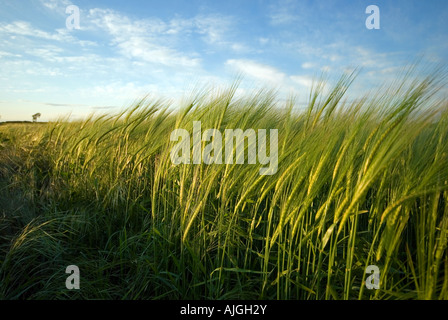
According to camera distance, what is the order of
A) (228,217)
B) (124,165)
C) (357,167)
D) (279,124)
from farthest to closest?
(124,165) → (279,124) → (228,217) → (357,167)

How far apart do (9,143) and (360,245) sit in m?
5.47

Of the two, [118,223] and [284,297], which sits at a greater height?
[118,223]

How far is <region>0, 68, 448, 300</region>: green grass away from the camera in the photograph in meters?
1.08

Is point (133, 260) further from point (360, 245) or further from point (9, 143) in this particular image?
point (9, 143)

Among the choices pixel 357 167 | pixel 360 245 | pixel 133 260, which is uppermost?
pixel 357 167

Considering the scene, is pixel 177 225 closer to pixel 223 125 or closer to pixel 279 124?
pixel 223 125

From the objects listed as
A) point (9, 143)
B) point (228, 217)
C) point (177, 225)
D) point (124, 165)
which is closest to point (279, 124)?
point (228, 217)

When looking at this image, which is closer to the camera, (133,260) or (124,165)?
(133,260)

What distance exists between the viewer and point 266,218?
1751mm

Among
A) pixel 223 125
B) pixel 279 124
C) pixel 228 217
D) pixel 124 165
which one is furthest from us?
pixel 124 165

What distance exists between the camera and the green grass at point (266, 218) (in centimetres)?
108

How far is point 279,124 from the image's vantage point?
230 cm
